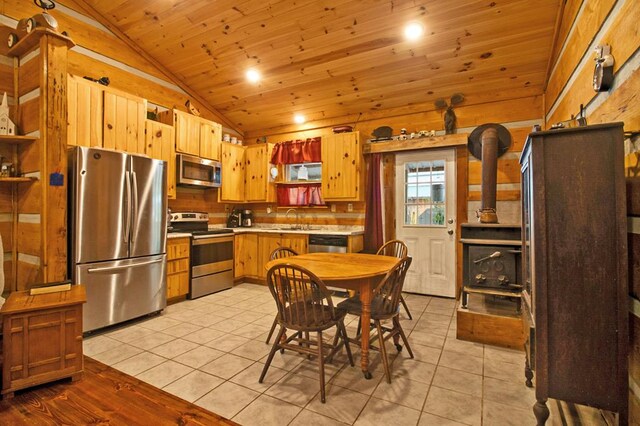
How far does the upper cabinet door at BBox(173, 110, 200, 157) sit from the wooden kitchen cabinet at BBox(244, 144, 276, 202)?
103 centimetres

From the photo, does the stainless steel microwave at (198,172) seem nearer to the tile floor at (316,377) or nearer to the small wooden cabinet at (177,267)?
the small wooden cabinet at (177,267)

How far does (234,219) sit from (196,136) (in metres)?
1.62

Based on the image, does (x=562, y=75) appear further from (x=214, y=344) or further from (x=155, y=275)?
(x=155, y=275)

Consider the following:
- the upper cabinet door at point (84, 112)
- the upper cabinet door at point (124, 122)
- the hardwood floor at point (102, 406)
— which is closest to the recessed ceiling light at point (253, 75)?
the upper cabinet door at point (124, 122)

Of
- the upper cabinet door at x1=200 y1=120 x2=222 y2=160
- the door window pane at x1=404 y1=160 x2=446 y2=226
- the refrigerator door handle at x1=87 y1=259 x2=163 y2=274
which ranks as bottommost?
the refrigerator door handle at x1=87 y1=259 x2=163 y2=274

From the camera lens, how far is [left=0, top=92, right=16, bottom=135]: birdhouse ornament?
277 cm

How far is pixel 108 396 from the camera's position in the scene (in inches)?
78.5

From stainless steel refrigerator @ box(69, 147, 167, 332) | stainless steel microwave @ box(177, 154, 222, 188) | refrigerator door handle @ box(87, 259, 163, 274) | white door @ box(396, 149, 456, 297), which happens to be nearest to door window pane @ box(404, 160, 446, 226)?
white door @ box(396, 149, 456, 297)

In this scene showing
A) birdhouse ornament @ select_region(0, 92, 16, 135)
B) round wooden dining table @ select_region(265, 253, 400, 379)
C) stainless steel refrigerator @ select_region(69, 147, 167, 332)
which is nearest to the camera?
round wooden dining table @ select_region(265, 253, 400, 379)

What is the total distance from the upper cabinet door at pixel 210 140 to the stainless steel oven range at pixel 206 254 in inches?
37.0

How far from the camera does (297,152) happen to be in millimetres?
5109

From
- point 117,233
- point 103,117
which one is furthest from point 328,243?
point 103,117

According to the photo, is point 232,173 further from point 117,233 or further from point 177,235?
point 117,233

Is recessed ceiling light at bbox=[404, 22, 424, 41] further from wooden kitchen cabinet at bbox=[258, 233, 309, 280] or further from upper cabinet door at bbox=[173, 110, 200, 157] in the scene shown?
upper cabinet door at bbox=[173, 110, 200, 157]
